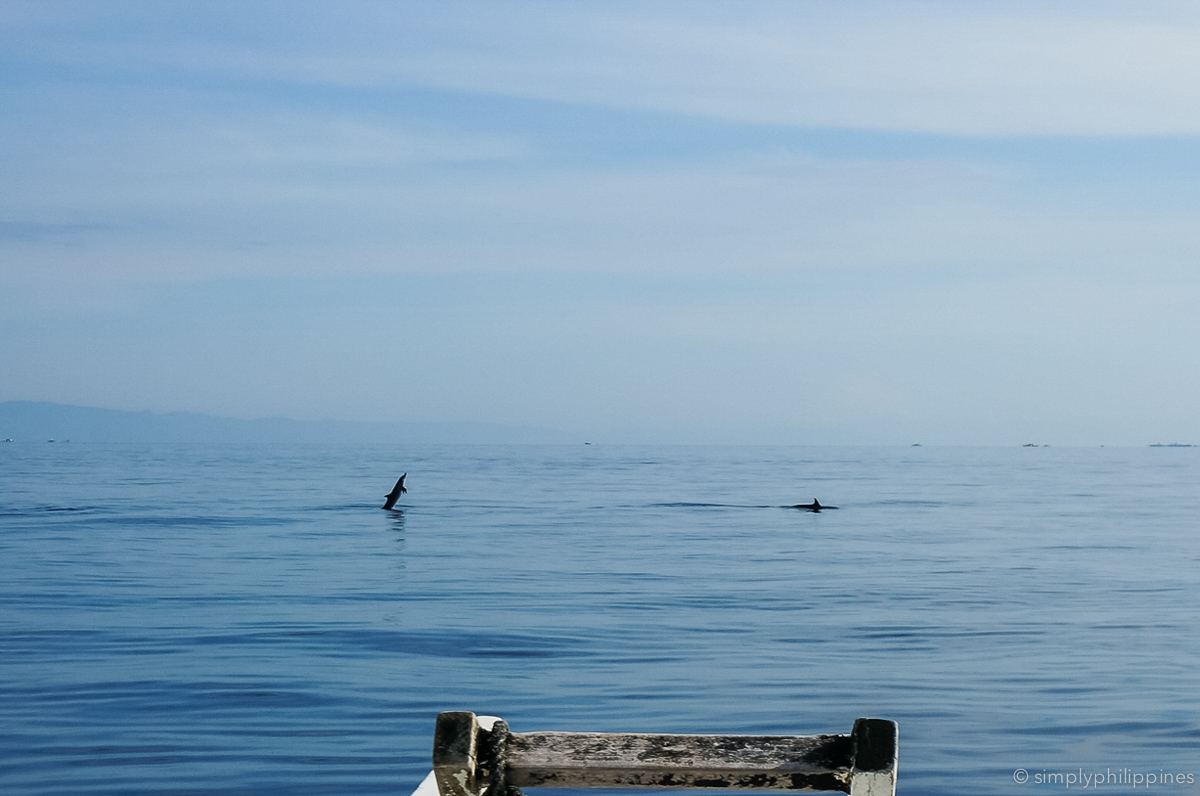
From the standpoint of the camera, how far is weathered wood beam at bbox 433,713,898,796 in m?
3.70

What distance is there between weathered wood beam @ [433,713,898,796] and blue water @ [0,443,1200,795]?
266 inches

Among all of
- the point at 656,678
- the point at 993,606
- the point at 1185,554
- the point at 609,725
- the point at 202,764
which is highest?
the point at 1185,554

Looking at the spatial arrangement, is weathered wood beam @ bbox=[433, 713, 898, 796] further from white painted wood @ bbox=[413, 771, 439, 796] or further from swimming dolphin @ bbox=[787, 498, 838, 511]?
swimming dolphin @ bbox=[787, 498, 838, 511]

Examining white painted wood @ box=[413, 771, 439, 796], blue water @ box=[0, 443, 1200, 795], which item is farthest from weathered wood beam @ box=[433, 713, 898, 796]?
blue water @ box=[0, 443, 1200, 795]

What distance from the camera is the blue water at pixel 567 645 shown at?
11305 mm

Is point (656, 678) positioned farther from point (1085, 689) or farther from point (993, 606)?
point (993, 606)

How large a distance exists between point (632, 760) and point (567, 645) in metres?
13.9

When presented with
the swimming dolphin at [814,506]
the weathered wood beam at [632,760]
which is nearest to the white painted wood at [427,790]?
the weathered wood beam at [632,760]

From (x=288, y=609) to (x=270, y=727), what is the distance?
960 cm

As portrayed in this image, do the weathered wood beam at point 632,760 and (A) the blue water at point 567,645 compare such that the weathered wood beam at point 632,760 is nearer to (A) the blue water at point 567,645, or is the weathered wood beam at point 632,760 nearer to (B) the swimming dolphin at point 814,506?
(A) the blue water at point 567,645

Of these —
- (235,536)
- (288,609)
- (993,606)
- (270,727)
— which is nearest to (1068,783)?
(270,727)

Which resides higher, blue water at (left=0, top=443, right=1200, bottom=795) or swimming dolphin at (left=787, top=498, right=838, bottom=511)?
swimming dolphin at (left=787, top=498, right=838, bottom=511)

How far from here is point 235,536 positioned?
122ft

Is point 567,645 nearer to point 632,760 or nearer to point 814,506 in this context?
point 632,760
